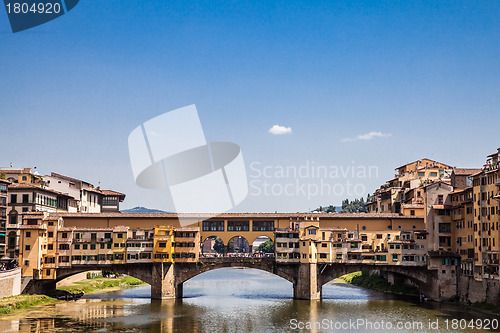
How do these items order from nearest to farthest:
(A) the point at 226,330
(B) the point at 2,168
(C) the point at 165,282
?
1. (A) the point at 226,330
2. (C) the point at 165,282
3. (B) the point at 2,168

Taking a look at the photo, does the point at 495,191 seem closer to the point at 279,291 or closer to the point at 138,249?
the point at 279,291

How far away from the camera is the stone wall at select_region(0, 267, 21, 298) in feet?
209

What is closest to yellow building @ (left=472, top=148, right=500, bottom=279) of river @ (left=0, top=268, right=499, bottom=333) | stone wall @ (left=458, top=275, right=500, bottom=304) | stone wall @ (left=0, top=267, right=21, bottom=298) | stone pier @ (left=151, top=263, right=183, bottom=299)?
stone wall @ (left=458, top=275, right=500, bottom=304)

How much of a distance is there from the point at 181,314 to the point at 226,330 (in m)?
9.12

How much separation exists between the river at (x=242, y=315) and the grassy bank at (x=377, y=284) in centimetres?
511

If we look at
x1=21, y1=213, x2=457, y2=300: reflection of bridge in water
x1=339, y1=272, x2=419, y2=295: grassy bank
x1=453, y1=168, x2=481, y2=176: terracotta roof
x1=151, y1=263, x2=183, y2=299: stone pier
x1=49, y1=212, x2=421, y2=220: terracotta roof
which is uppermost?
x1=453, y1=168, x2=481, y2=176: terracotta roof

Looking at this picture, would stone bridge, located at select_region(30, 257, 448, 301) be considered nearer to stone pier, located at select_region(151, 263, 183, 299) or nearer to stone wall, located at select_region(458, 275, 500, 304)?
stone pier, located at select_region(151, 263, 183, 299)

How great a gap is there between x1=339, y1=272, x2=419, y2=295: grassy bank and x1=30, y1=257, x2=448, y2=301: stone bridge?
6296 millimetres

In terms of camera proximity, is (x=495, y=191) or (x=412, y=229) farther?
(x=412, y=229)

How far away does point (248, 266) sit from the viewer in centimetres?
7450

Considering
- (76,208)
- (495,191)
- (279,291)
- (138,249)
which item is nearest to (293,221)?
(279,291)

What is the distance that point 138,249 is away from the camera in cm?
7425

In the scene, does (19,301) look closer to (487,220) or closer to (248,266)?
(248,266)

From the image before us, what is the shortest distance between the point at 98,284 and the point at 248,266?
28512mm
